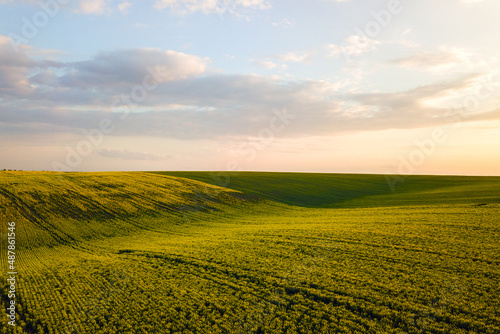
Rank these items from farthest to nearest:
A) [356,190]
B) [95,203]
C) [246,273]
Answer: [356,190] → [95,203] → [246,273]

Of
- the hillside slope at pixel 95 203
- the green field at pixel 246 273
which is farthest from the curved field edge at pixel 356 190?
the green field at pixel 246 273

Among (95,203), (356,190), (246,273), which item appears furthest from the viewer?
(356,190)

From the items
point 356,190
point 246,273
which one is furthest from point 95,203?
point 356,190

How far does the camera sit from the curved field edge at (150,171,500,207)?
61.8m

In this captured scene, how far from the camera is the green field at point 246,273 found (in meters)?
15.1

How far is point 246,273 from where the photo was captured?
21.1 metres

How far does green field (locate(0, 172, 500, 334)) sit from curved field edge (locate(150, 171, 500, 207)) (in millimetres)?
21672

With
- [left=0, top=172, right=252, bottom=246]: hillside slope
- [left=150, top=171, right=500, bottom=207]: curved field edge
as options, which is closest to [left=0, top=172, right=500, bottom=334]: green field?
[left=0, top=172, right=252, bottom=246]: hillside slope

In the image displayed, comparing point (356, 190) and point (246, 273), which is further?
point (356, 190)

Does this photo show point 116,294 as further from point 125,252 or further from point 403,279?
point 403,279

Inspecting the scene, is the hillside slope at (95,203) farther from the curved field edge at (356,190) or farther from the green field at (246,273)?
the curved field edge at (356,190)

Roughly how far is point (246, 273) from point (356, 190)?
74.1 m

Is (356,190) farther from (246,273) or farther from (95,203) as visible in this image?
(246,273)

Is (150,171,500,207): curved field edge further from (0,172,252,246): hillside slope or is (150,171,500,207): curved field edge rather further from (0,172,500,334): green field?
(0,172,500,334): green field
